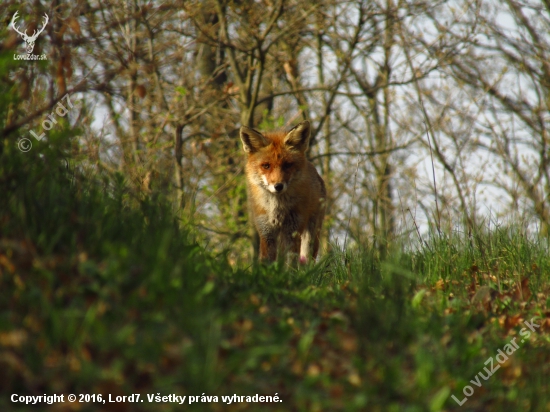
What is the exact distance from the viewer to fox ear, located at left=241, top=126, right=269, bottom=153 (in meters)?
9.09

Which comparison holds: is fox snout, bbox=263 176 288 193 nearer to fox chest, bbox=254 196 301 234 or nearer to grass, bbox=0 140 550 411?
fox chest, bbox=254 196 301 234

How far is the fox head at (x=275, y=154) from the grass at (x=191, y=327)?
11.9 ft

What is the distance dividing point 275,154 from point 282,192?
61 cm

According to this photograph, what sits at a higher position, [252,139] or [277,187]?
[252,139]

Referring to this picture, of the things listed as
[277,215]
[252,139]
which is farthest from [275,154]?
[277,215]

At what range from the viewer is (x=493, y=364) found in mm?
4156

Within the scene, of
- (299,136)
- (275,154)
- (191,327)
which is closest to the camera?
(191,327)

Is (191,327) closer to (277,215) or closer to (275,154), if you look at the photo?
(277,215)

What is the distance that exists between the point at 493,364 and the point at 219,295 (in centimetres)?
196

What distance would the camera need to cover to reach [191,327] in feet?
11.1

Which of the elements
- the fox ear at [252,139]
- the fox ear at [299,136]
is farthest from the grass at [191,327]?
the fox ear at [299,136]

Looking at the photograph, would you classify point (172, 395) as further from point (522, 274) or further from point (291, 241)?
point (291, 241)

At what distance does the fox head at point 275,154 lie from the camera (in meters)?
8.72

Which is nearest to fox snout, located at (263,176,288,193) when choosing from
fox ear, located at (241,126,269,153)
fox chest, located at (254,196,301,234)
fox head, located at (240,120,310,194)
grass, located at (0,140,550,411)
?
fox head, located at (240,120,310,194)
